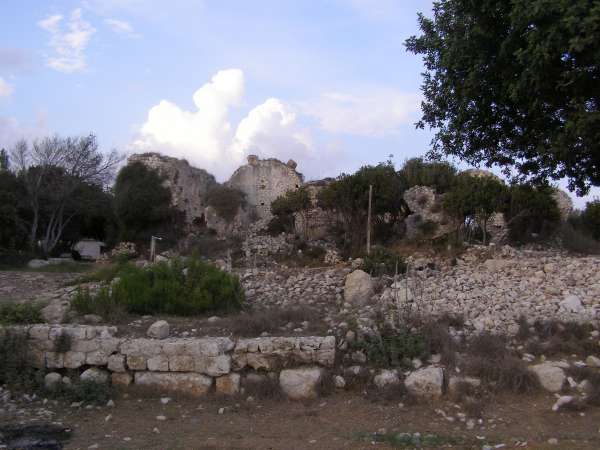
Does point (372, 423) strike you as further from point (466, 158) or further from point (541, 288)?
point (541, 288)

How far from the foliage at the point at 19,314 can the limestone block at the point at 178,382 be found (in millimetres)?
2071

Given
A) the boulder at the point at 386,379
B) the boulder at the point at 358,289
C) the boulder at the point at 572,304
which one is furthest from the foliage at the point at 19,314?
the boulder at the point at 572,304

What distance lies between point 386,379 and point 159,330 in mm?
2899

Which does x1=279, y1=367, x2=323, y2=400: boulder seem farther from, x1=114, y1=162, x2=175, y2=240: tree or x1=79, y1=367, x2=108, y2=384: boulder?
x1=114, y1=162, x2=175, y2=240: tree

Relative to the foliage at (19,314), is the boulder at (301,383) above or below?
below

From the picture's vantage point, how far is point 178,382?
6.35 m

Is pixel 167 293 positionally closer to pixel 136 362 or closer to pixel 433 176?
pixel 136 362

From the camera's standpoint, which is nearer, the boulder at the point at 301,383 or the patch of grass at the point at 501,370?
the patch of grass at the point at 501,370

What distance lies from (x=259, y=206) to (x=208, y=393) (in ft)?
64.8

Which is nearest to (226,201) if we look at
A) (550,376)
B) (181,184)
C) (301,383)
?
(181,184)

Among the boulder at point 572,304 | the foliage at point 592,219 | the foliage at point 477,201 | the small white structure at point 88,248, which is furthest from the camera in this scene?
the small white structure at point 88,248

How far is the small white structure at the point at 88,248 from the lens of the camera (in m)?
29.6

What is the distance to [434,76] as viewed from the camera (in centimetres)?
735

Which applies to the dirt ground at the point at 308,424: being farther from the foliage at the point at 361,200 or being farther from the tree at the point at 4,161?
the tree at the point at 4,161
